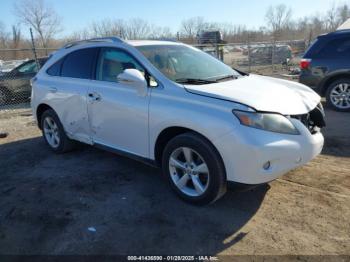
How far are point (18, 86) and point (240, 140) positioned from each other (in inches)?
409

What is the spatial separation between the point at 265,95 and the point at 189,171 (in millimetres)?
1116

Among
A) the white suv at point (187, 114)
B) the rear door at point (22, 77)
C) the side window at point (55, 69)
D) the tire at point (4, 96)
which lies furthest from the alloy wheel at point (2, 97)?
the white suv at point (187, 114)

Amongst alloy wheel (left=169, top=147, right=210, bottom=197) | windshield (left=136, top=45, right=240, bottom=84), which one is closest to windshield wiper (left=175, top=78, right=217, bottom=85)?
windshield (left=136, top=45, right=240, bottom=84)

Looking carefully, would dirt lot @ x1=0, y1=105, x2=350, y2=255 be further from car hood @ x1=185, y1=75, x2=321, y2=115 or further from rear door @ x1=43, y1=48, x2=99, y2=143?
car hood @ x1=185, y1=75, x2=321, y2=115

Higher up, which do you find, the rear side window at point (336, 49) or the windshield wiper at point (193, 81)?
the rear side window at point (336, 49)

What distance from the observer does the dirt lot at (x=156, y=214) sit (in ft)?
10.2

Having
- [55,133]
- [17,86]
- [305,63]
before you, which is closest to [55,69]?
[55,133]

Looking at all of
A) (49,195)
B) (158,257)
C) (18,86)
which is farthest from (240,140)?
(18,86)

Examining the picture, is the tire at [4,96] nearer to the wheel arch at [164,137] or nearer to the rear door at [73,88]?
the rear door at [73,88]

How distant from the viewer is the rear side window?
788 cm

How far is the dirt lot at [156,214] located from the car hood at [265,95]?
1.02 meters

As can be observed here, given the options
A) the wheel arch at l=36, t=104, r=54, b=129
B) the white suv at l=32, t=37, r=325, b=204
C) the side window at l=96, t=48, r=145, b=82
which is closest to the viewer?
the white suv at l=32, t=37, r=325, b=204

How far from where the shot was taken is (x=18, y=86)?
11.6 m

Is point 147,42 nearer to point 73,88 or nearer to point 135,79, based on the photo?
point 135,79
